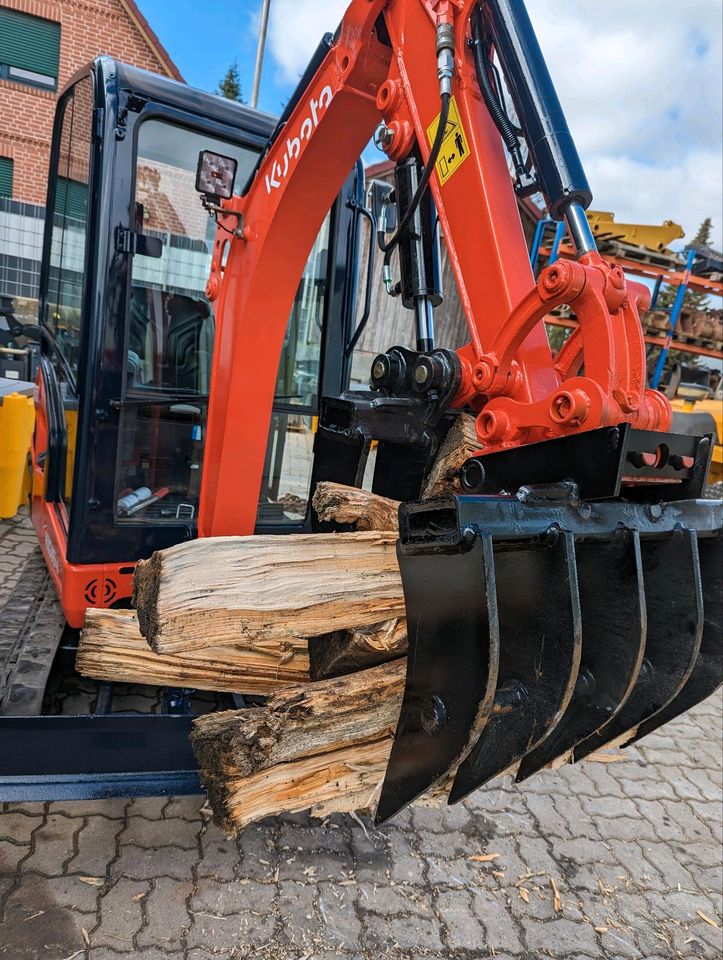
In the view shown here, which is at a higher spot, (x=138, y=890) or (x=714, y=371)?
(x=714, y=371)

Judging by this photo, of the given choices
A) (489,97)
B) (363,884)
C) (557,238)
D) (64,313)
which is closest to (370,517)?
(489,97)

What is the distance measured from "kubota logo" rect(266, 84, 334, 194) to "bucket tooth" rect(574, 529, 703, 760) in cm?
158

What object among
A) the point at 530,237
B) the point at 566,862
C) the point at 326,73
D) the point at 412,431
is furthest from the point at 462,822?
the point at 530,237

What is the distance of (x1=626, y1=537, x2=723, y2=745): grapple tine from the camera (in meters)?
1.75

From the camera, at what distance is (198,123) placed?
260cm

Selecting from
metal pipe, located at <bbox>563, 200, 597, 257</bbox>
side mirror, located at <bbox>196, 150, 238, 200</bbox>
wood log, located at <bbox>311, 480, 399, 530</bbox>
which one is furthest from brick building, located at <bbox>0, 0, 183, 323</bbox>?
metal pipe, located at <bbox>563, 200, 597, 257</bbox>

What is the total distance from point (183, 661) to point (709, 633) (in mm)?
1606

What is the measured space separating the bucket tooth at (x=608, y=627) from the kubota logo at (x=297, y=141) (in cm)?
151

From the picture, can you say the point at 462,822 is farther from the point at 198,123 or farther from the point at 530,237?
the point at 530,237

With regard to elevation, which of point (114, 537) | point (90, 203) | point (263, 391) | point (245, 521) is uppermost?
point (90, 203)

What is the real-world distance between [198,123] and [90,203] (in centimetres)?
58

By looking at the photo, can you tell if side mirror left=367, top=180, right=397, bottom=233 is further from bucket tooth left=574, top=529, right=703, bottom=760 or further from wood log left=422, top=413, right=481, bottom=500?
bucket tooth left=574, top=529, right=703, bottom=760

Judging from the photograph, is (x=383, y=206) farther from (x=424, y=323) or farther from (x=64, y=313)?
(x=64, y=313)

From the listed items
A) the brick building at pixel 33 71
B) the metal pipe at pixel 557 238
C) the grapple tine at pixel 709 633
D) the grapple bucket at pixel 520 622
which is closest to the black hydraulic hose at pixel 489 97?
the grapple bucket at pixel 520 622
